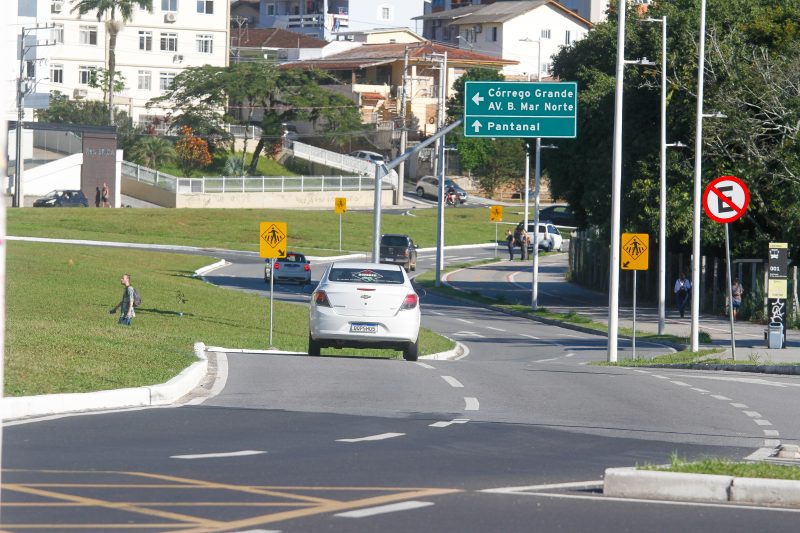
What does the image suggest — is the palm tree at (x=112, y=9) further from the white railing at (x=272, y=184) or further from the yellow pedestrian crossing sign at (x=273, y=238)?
the yellow pedestrian crossing sign at (x=273, y=238)

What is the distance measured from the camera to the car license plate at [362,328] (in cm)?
2212

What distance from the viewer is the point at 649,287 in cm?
5256

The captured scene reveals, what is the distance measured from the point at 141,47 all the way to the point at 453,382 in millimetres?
95646

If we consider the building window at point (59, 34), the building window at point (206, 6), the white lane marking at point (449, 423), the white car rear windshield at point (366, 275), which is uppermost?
the building window at point (206, 6)

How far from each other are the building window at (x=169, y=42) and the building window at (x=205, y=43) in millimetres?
1916

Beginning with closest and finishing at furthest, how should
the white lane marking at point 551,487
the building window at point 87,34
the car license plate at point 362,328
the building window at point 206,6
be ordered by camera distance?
the white lane marking at point 551,487
the car license plate at point 362,328
the building window at point 87,34
the building window at point 206,6

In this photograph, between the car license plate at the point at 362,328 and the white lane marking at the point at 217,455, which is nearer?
the white lane marking at the point at 217,455

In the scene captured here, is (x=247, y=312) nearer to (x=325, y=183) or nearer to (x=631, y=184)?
(x=631, y=184)

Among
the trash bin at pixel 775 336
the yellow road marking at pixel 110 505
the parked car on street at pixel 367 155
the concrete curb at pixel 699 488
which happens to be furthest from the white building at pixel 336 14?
the yellow road marking at pixel 110 505

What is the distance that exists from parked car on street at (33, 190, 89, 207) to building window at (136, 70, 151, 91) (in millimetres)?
32246

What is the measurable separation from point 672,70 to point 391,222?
3925 centimetres

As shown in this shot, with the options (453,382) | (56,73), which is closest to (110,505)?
(453,382)

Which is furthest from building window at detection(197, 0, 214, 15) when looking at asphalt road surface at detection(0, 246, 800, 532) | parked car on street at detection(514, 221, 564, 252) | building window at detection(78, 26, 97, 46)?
asphalt road surface at detection(0, 246, 800, 532)

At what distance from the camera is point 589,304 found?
5078 centimetres
